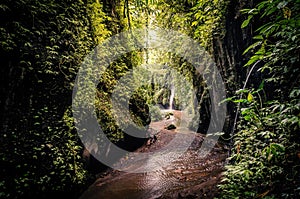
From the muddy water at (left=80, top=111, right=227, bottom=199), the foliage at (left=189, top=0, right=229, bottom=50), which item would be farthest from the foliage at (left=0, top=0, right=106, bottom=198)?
the foliage at (left=189, top=0, right=229, bottom=50)

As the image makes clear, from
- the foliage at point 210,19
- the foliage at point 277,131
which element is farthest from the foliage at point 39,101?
the foliage at point 210,19

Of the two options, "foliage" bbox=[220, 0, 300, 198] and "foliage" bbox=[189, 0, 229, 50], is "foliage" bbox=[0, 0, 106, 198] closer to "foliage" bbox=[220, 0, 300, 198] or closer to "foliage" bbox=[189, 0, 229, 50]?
"foliage" bbox=[220, 0, 300, 198]

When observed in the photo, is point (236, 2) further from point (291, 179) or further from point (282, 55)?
point (291, 179)

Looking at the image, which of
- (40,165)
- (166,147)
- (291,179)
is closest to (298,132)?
(291,179)

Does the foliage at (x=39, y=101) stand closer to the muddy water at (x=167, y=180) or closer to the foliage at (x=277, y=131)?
the muddy water at (x=167, y=180)

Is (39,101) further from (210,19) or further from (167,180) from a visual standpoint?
(210,19)

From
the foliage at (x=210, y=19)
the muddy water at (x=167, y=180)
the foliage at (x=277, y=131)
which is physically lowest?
the muddy water at (x=167, y=180)

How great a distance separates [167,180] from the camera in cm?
438

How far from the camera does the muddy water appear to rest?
3.64 m

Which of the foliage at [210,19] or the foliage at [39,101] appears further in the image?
the foliage at [210,19]

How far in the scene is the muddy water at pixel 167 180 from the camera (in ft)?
11.9

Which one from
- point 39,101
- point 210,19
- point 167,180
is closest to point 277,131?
point 167,180

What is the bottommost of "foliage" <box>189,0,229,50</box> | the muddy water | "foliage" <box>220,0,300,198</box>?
the muddy water

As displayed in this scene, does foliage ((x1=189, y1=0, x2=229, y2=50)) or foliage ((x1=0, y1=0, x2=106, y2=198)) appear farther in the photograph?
foliage ((x1=189, y1=0, x2=229, y2=50))
